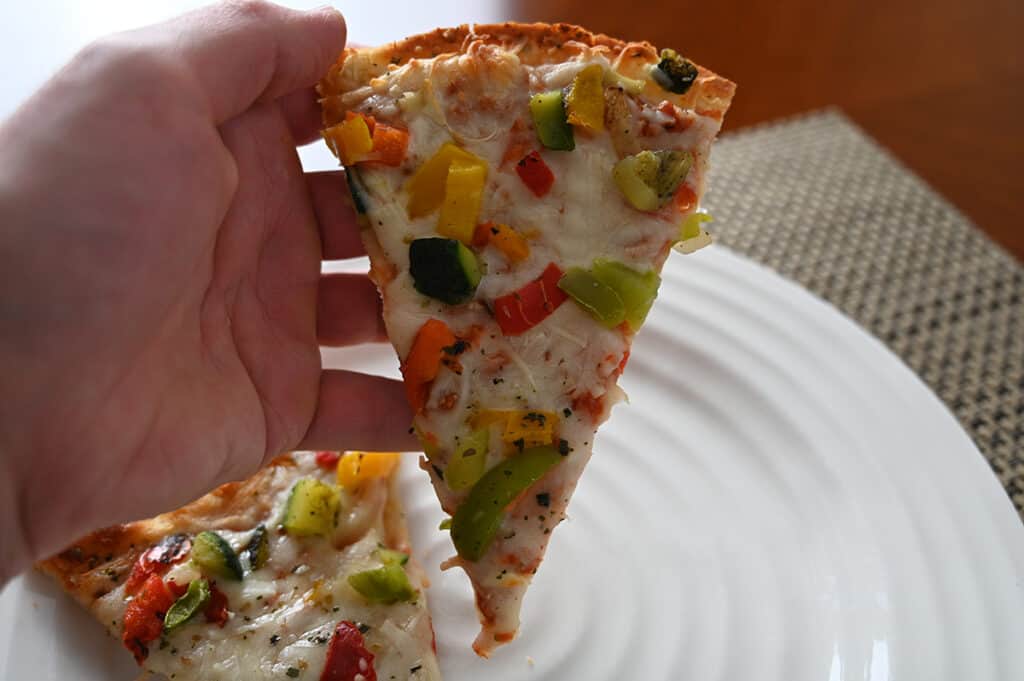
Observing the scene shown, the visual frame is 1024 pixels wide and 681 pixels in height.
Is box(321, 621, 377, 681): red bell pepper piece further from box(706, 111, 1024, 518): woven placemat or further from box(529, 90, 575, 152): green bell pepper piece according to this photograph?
box(706, 111, 1024, 518): woven placemat

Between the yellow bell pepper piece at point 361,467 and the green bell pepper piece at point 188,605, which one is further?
the yellow bell pepper piece at point 361,467

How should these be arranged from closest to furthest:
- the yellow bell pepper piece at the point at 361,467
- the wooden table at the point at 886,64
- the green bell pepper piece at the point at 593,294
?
the green bell pepper piece at the point at 593,294, the yellow bell pepper piece at the point at 361,467, the wooden table at the point at 886,64

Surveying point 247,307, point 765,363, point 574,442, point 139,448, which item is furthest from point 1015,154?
point 139,448

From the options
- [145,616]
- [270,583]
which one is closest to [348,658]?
[270,583]

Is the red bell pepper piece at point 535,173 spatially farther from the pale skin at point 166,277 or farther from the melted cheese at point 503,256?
the pale skin at point 166,277

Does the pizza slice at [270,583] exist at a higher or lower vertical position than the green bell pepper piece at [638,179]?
lower

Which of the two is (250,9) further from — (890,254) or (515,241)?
(890,254)

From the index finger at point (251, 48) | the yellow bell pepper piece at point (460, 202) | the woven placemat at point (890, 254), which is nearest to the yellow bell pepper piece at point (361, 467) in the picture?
the yellow bell pepper piece at point (460, 202)
